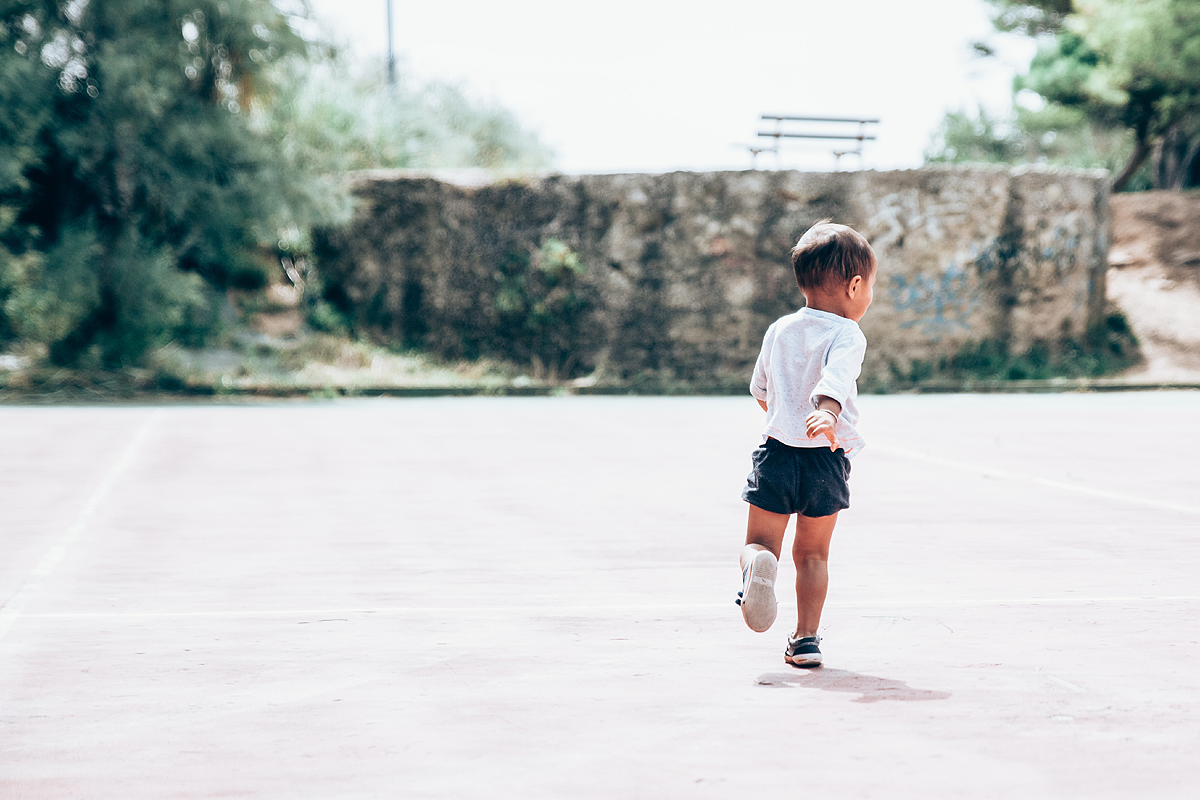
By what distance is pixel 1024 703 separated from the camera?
393 cm

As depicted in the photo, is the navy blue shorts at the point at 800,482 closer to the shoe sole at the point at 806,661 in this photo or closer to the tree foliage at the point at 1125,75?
the shoe sole at the point at 806,661

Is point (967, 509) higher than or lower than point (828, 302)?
lower

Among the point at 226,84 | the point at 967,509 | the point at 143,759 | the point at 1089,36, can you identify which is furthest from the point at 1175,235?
the point at 143,759

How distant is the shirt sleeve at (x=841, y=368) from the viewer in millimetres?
4211

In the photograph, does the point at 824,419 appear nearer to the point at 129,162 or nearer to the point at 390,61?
the point at 129,162

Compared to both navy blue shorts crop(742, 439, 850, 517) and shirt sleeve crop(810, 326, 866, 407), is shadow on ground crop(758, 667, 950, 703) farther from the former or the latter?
shirt sleeve crop(810, 326, 866, 407)

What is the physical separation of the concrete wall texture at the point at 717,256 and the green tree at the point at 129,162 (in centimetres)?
295

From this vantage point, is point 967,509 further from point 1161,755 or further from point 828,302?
point 1161,755

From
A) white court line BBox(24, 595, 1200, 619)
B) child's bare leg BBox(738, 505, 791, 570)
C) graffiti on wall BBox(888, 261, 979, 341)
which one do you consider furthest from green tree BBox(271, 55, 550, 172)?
child's bare leg BBox(738, 505, 791, 570)

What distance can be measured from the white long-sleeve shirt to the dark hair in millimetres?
121

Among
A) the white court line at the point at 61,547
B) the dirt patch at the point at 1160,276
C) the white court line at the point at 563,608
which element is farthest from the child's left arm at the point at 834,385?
the dirt patch at the point at 1160,276

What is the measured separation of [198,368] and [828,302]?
774 inches

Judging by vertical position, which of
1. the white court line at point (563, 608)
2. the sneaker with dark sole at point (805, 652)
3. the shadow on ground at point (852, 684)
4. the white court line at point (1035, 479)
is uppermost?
the sneaker with dark sole at point (805, 652)

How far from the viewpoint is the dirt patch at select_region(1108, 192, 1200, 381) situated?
84.1ft
